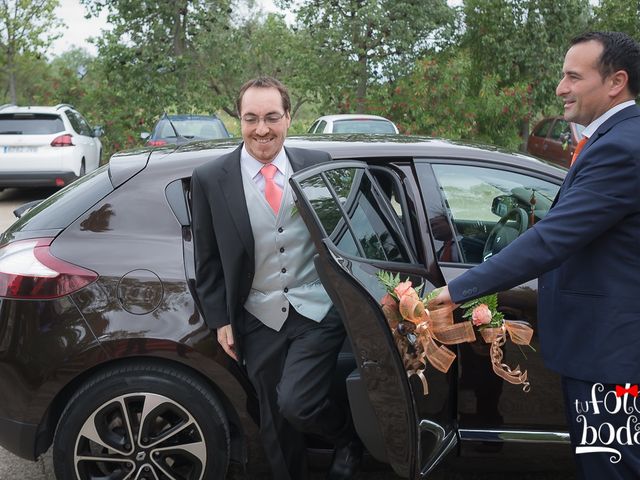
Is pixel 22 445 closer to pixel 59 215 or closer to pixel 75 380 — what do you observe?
pixel 75 380

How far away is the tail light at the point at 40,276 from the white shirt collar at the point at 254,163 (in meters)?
0.73

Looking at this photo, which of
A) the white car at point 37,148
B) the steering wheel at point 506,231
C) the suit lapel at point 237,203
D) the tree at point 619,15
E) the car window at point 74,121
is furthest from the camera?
the tree at point 619,15

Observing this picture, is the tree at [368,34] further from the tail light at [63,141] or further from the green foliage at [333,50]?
the tail light at [63,141]

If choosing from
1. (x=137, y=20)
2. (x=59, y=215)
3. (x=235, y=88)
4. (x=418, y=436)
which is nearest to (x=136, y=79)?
(x=137, y=20)

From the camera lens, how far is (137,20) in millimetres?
20453

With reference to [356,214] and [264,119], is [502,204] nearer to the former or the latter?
[356,214]

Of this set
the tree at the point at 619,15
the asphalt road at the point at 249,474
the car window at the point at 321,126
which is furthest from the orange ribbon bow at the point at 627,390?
the tree at the point at 619,15

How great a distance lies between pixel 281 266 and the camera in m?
2.64

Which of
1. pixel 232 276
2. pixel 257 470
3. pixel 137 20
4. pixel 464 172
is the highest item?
pixel 137 20

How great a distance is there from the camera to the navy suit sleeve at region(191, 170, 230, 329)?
8.69 feet

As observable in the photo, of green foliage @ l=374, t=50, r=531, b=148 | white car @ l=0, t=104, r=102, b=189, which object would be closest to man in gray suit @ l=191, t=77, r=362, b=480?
white car @ l=0, t=104, r=102, b=189

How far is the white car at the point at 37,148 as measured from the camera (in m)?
11.8

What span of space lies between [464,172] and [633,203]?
1128mm

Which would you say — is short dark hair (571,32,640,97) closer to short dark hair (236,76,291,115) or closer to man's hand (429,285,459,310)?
man's hand (429,285,459,310)
